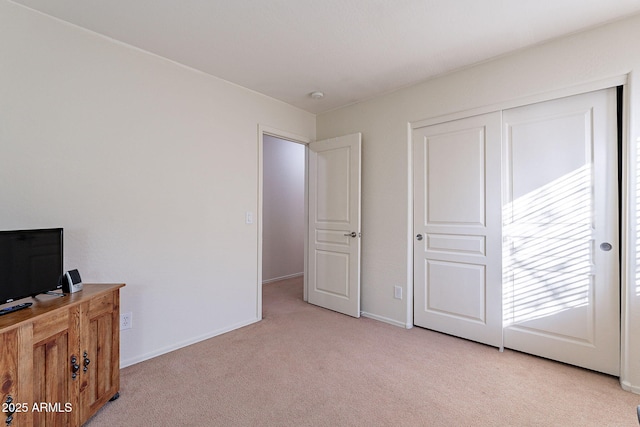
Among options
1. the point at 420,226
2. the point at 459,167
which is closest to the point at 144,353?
the point at 420,226

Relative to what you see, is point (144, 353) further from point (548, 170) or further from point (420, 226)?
point (548, 170)

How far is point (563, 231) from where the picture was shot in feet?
→ 7.41

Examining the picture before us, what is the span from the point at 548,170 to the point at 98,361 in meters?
3.38

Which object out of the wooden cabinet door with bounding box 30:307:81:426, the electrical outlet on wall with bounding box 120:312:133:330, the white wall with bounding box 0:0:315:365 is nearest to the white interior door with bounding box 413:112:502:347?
the white wall with bounding box 0:0:315:365

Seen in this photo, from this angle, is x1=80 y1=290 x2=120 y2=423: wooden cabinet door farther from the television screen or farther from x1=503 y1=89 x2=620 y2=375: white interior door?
x1=503 y1=89 x2=620 y2=375: white interior door

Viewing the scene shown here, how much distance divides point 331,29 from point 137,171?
1.84 m

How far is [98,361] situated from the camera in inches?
66.7

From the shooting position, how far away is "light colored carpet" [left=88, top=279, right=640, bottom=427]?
5.53 ft

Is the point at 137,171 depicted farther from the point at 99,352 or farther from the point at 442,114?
the point at 442,114

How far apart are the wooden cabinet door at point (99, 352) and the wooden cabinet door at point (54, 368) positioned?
0.19 feet

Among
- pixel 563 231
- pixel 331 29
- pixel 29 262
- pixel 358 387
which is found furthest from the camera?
pixel 563 231

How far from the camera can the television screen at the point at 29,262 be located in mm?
1390

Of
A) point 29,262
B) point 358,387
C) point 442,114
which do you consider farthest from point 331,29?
point 358,387

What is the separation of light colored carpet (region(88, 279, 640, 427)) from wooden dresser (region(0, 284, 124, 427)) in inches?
9.2
